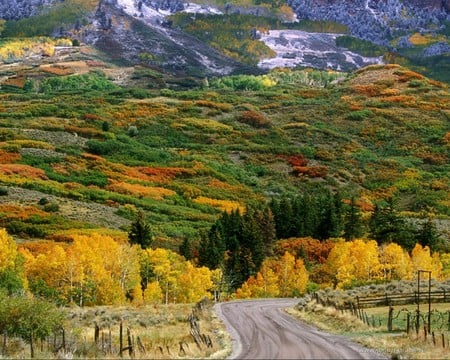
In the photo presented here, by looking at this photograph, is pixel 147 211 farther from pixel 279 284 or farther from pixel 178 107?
pixel 178 107

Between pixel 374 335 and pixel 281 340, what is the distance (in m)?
4.61

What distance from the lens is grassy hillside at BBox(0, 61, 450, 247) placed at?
3767 inches

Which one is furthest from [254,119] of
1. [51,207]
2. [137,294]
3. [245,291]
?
[137,294]

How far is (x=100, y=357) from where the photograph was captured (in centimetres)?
2622

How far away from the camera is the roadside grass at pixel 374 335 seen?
24.7 metres

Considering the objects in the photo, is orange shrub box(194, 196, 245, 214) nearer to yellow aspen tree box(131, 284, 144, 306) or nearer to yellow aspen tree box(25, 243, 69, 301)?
yellow aspen tree box(131, 284, 144, 306)

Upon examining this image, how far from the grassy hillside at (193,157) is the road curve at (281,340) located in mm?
38664

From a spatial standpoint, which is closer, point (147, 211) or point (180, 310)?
point (180, 310)

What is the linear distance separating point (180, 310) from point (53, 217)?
39.9m

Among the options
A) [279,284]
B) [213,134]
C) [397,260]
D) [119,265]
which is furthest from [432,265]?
[213,134]

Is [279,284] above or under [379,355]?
under

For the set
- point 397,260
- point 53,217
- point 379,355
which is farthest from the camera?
point 53,217

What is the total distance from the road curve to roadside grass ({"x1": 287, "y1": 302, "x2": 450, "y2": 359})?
0.64 m

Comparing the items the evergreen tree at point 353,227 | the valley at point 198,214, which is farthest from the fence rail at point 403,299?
the evergreen tree at point 353,227
